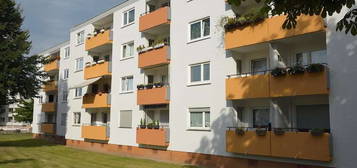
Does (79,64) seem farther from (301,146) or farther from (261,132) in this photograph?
(301,146)

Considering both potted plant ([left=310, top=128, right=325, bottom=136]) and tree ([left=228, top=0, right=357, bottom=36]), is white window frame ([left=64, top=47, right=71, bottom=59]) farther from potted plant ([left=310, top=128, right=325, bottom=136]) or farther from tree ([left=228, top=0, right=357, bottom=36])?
tree ([left=228, top=0, right=357, bottom=36])

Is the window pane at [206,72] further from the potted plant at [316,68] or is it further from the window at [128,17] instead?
the window at [128,17]

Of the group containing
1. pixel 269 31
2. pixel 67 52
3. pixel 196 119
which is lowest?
pixel 196 119

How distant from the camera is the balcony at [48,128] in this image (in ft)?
147

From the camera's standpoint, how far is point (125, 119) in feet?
97.4

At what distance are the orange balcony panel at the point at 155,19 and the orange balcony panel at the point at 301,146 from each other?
12.4 meters

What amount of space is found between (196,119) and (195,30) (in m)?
5.85

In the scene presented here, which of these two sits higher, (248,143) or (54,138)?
(248,143)

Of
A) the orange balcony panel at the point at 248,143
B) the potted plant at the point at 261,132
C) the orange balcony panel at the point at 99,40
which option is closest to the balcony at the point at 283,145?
the orange balcony panel at the point at 248,143

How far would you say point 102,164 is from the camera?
22984 mm

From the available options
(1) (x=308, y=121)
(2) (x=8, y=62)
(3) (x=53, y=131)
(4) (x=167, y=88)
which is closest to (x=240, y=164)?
(1) (x=308, y=121)

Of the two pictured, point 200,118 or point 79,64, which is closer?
point 200,118

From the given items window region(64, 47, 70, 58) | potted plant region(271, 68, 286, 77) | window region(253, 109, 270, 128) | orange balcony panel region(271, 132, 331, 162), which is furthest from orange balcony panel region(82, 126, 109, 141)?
potted plant region(271, 68, 286, 77)

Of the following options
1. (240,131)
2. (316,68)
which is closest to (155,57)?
(240,131)
